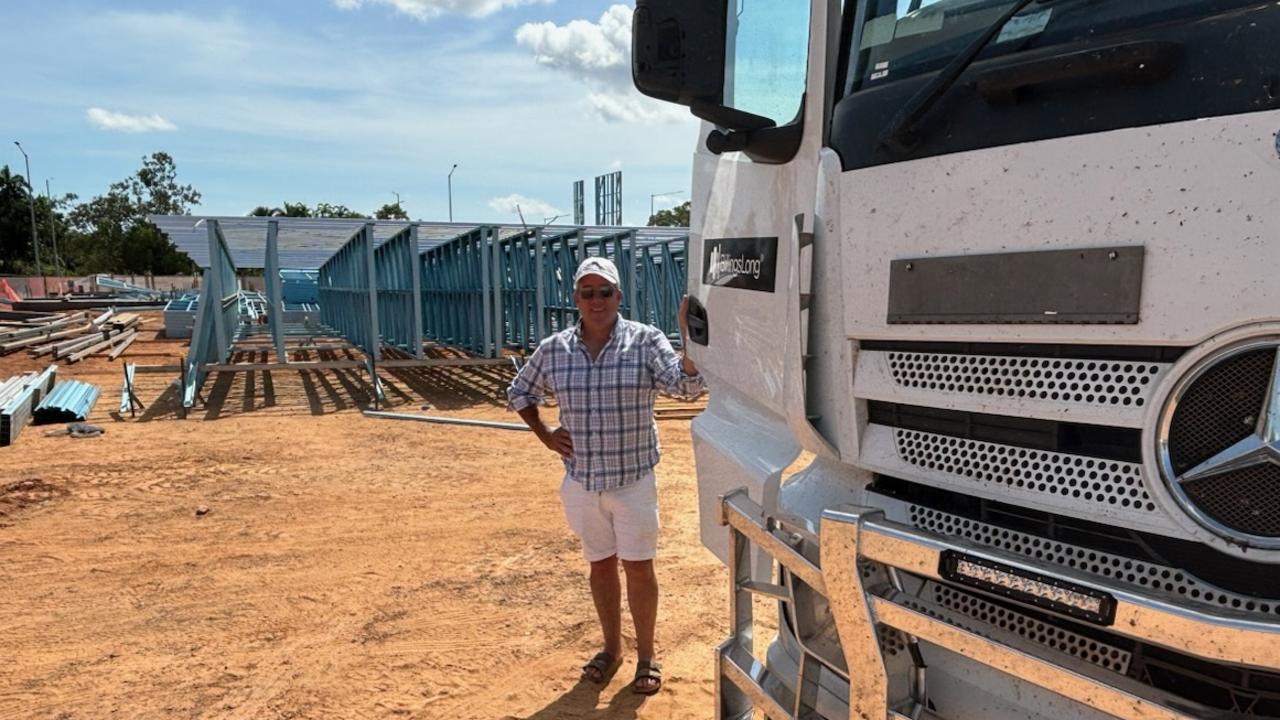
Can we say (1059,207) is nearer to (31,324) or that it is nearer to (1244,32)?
(1244,32)

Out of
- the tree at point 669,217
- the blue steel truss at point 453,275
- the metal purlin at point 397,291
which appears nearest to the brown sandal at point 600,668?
the blue steel truss at point 453,275

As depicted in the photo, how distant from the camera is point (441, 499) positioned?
20.4 ft

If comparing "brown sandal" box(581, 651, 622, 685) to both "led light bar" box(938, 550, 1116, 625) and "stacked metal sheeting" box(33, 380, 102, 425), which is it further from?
"stacked metal sheeting" box(33, 380, 102, 425)

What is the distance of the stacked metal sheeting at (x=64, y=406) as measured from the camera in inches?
369

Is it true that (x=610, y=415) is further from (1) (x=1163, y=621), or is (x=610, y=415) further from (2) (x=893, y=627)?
(1) (x=1163, y=621)

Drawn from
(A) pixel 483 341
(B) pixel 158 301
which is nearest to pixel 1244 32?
(A) pixel 483 341

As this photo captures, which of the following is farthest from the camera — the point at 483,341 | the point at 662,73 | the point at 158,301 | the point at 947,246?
the point at 158,301

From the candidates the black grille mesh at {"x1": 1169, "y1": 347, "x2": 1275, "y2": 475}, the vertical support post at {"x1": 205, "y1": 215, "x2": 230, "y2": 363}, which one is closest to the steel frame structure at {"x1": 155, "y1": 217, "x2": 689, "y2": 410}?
the vertical support post at {"x1": 205, "y1": 215, "x2": 230, "y2": 363}

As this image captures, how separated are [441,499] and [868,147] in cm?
533

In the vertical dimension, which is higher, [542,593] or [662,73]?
[662,73]

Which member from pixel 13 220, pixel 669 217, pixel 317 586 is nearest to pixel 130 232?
pixel 13 220

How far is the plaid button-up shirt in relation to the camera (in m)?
3.01

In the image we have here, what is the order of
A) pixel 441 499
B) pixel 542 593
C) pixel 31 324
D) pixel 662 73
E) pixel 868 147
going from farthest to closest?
pixel 31 324 → pixel 441 499 → pixel 542 593 → pixel 662 73 → pixel 868 147

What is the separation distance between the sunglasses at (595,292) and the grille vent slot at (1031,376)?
163 centimetres
